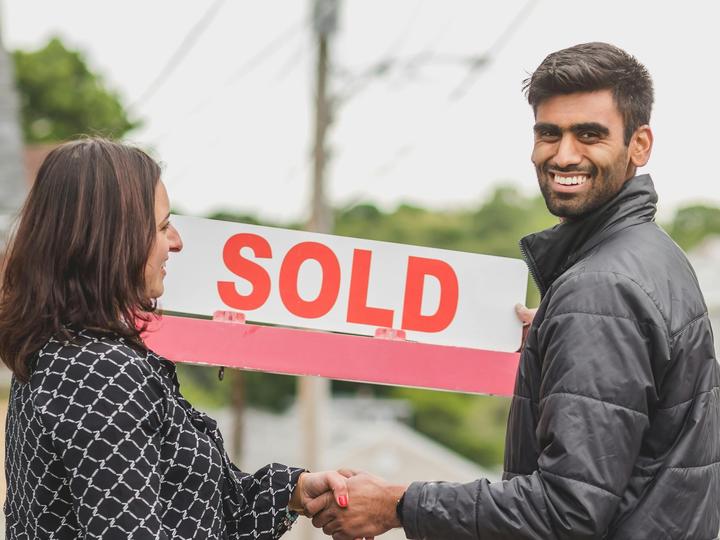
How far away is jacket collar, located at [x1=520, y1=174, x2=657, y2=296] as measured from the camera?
1.96m

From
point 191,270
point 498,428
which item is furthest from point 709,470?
point 498,428

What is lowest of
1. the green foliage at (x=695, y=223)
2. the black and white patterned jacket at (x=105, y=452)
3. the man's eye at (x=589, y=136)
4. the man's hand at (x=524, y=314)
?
the black and white patterned jacket at (x=105, y=452)

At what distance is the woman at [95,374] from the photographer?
159cm

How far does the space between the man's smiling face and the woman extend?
0.85m

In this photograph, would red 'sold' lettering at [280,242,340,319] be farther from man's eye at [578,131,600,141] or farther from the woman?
man's eye at [578,131,600,141]

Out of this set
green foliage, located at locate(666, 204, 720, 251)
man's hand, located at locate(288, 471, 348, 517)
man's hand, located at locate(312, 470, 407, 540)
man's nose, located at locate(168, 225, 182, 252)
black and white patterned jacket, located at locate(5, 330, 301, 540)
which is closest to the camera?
black and white patterned jacket, located at locate(5, 330, 301, 540)

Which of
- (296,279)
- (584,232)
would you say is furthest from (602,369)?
(296,279)

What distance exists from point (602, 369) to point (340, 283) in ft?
3.09

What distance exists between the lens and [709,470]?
6.00ft

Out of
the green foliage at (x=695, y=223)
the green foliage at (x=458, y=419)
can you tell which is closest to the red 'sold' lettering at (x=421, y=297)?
the green foliage at (x=695, y=223)

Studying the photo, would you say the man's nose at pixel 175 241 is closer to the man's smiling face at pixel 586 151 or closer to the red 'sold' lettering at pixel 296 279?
the red 'sold' lettering at pixel 296 279

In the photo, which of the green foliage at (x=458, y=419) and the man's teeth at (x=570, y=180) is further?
the green foliage at (x=458, y=419)

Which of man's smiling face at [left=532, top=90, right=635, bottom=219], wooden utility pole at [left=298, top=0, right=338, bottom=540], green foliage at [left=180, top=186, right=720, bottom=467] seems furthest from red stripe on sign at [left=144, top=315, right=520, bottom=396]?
green foliage at [left=180, top=186, right=720, bottom=467]

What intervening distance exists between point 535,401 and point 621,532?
0.31 metres
